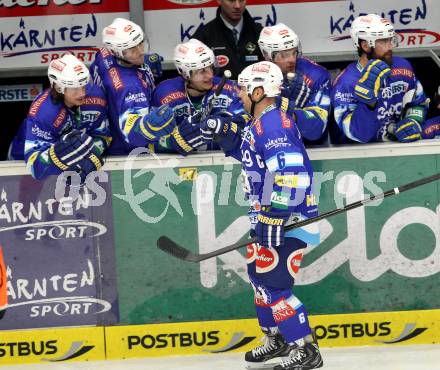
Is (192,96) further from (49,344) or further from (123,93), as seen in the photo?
(49,344)

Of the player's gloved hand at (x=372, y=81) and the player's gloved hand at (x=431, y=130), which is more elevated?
the player's gloved hand at (x=372, y=81)

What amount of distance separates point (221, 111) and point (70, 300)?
55.4 inches

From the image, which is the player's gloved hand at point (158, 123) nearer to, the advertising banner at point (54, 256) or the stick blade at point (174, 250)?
the advertising banner at point (54, 256)

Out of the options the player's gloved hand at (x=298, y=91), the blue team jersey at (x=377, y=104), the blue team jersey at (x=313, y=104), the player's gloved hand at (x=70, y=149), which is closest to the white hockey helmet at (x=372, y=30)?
the blue team jersey at (x=377, y=104)

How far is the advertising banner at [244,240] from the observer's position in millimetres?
7906

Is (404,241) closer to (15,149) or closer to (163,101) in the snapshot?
(163,101)

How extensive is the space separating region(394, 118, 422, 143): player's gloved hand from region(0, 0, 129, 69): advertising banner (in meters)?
2.43

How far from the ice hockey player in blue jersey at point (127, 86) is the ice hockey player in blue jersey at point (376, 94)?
1.06m

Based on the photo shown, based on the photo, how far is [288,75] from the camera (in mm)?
7746

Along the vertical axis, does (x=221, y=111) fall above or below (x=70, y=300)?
above

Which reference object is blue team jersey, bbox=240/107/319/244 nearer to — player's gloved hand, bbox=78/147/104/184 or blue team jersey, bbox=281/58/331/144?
blue team jersey, bbox=281/58/331/144

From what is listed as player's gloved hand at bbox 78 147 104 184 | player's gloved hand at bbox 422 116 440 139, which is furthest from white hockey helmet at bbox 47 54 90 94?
player's gloved hand at bbox 422 116 440 139

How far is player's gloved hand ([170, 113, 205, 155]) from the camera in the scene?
7777 mm

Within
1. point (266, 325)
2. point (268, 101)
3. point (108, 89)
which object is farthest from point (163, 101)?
point (266, 325)
